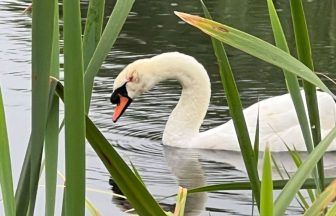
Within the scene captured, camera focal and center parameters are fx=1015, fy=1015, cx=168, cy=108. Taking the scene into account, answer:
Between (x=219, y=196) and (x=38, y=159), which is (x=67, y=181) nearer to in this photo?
(x=38, y=159)

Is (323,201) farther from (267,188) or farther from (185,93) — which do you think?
(185,93)

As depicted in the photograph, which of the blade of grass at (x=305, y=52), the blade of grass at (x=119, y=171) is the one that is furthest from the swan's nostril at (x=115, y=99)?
the blade of grass at (x=119, y=171)

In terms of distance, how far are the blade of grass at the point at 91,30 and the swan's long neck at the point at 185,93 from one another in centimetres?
495

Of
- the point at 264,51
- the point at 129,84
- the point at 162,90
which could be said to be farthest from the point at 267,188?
the point at 162,90

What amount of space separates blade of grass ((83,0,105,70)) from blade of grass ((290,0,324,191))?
309 millimetres

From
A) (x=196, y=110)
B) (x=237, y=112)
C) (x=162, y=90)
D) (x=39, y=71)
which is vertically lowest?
(x=162, y=90)

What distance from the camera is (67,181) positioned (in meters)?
1.36

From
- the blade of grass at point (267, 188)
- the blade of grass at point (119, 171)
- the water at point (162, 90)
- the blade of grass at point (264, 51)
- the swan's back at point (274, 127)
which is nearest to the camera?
the blade of grass at point (267, 188)

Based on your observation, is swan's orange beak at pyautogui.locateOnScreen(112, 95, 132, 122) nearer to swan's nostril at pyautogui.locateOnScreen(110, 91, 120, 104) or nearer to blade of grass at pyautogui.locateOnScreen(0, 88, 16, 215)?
swan's nostril at pyautogui.locateOnScreen(110, 91, 120, 104)

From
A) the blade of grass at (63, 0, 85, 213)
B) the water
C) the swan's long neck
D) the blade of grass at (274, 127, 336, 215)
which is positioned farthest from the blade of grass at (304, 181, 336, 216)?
the swan's long neck

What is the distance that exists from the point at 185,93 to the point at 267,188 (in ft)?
18.4

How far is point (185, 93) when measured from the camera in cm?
689

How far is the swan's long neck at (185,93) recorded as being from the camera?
21.7 feet

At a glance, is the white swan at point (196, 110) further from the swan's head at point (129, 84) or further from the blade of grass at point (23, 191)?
the blade of grass at point (23, 191)
